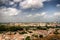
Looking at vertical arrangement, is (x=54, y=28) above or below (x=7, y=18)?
below

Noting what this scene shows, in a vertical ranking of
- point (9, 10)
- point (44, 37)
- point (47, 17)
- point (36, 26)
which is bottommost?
point (44, 37)

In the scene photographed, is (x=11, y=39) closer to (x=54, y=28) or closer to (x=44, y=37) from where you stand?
(x=44, y=37)

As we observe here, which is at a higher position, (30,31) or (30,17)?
(30,17)

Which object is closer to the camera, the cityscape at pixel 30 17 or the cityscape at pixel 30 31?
the cityscape at pixel 30 31

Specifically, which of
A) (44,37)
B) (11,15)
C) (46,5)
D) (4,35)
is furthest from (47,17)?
(4,35)

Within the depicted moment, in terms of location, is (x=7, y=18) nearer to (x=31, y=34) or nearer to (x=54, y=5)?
(x=31, y=34)

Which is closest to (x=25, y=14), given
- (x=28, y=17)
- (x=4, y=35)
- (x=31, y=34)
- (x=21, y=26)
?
(x=28, y=17)

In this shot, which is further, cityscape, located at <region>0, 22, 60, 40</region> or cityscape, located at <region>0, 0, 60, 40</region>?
cityscape, located at <region>0, 0, 60, 40</region>

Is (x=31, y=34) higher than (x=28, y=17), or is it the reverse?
(x=28, y=17)

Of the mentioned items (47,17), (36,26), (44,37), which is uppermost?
(47,17)
